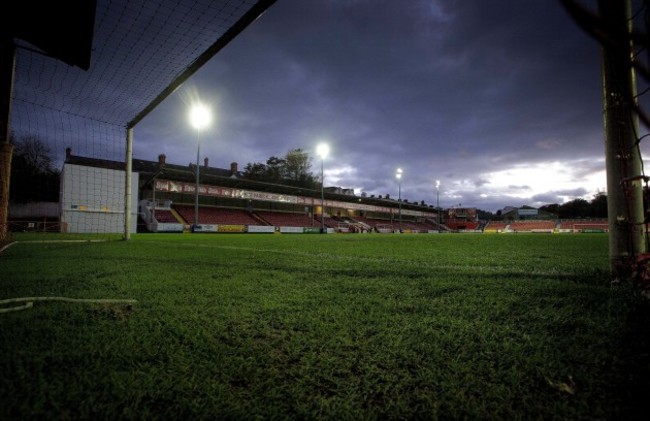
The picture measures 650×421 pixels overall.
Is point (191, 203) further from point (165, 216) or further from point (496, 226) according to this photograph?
point (496, 226)

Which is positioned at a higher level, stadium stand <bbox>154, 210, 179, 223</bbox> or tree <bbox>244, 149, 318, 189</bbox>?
tree <bbox>244, 149, 318, 189</bbox>

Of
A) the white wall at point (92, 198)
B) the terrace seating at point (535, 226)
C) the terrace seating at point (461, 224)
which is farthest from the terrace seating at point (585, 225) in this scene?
the white wall at point (92, 198)

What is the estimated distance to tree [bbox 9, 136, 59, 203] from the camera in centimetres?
2266

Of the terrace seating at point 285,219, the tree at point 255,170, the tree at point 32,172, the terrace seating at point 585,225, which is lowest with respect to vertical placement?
the terrace seating at point 585,225

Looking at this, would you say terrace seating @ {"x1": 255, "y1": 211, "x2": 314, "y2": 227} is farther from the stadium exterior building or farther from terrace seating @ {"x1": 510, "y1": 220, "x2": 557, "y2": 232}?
terrace seating @ {"x1": 510, "y1": 220, "x2": 557, "y2": 232}

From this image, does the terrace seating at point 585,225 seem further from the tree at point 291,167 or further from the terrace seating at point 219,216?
the terrace seating at point 219,216

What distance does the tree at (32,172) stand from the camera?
74.3 ft

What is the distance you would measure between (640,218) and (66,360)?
12.5 feet

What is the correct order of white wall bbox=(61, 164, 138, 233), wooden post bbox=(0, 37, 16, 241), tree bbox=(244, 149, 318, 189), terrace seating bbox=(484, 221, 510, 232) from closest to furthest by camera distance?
wooden post bbox=(0, 37, 16, 241) → white wall bbox=(61, 164, 138, 233) → tree bbox=(244, 149, 318, 189) → terrace seating bbox=(484, 221, 510, 232)

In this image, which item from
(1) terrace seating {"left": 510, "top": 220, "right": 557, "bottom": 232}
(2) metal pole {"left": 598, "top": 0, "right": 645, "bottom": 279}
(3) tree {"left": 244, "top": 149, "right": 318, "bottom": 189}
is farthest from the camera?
(3) tree {"left": 244, "top": 149, "right": 318, "bottom": 189}

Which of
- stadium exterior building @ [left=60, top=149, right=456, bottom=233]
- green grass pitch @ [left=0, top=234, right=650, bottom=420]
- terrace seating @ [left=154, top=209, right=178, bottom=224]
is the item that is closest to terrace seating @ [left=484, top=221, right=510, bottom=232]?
stadium exterior building @ [left=60, top=149, right=456, bottom=233]

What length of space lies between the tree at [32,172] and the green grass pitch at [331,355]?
29.3 meters

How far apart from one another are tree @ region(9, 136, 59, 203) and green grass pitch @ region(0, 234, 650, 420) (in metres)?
29.3

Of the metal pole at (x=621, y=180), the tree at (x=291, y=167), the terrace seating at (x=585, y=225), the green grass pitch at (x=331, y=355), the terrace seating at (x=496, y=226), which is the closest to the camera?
the green grass pitch at (x=331, y=355)
